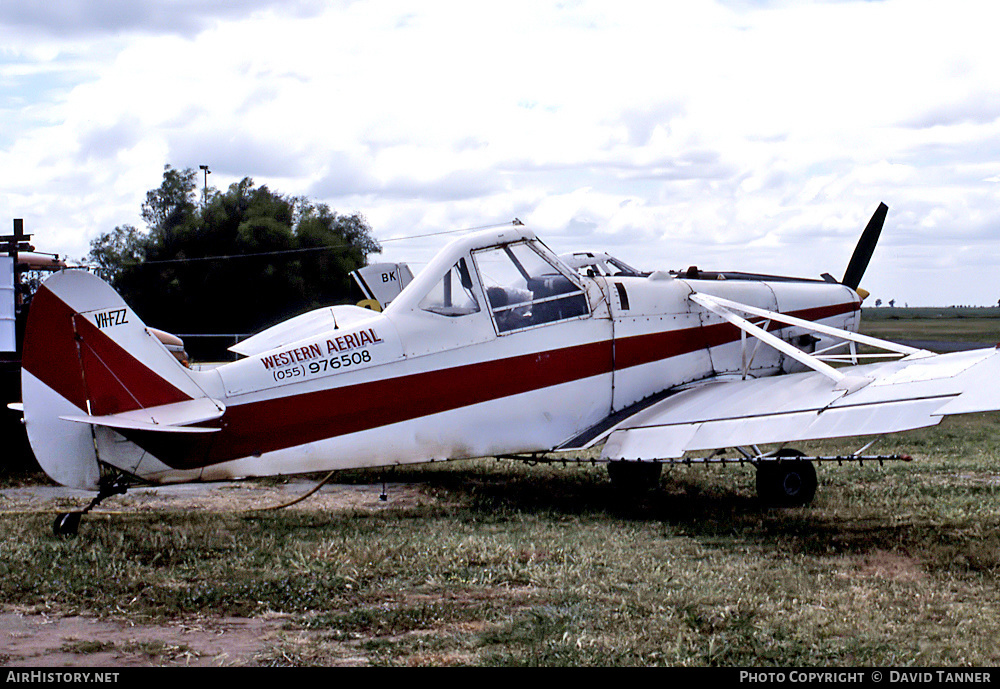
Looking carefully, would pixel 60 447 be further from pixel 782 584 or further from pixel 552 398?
pixel 782 584

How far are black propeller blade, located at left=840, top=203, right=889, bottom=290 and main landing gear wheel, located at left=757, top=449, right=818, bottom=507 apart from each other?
4.91 m

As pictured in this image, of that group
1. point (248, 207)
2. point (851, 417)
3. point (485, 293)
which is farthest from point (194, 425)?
point (248, 207)

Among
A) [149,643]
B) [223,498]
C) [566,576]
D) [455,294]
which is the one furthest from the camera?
[223,498]

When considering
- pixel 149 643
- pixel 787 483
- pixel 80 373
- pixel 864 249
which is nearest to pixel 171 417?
pixel 80 373

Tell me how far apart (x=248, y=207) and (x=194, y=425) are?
39000 millimetres

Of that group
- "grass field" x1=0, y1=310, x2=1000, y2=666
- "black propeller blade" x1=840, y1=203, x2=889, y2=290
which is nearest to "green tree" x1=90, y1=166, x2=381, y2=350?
"black propeller blade" x1=840, y1=203, x2=889, y2=290

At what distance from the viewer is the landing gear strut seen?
8.11 m

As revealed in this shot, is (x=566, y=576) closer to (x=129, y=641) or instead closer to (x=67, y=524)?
(x=129, y=641)

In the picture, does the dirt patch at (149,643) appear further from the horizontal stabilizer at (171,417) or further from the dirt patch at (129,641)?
the horizontal stabilizer at (171,417)

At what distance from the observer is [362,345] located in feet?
28.5

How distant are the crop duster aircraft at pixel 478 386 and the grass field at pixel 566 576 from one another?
2.03 feet

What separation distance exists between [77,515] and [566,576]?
4.16m

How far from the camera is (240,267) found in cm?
4319

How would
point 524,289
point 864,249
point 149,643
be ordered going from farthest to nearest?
point 864,249 < point 524,289 < point 149,643
